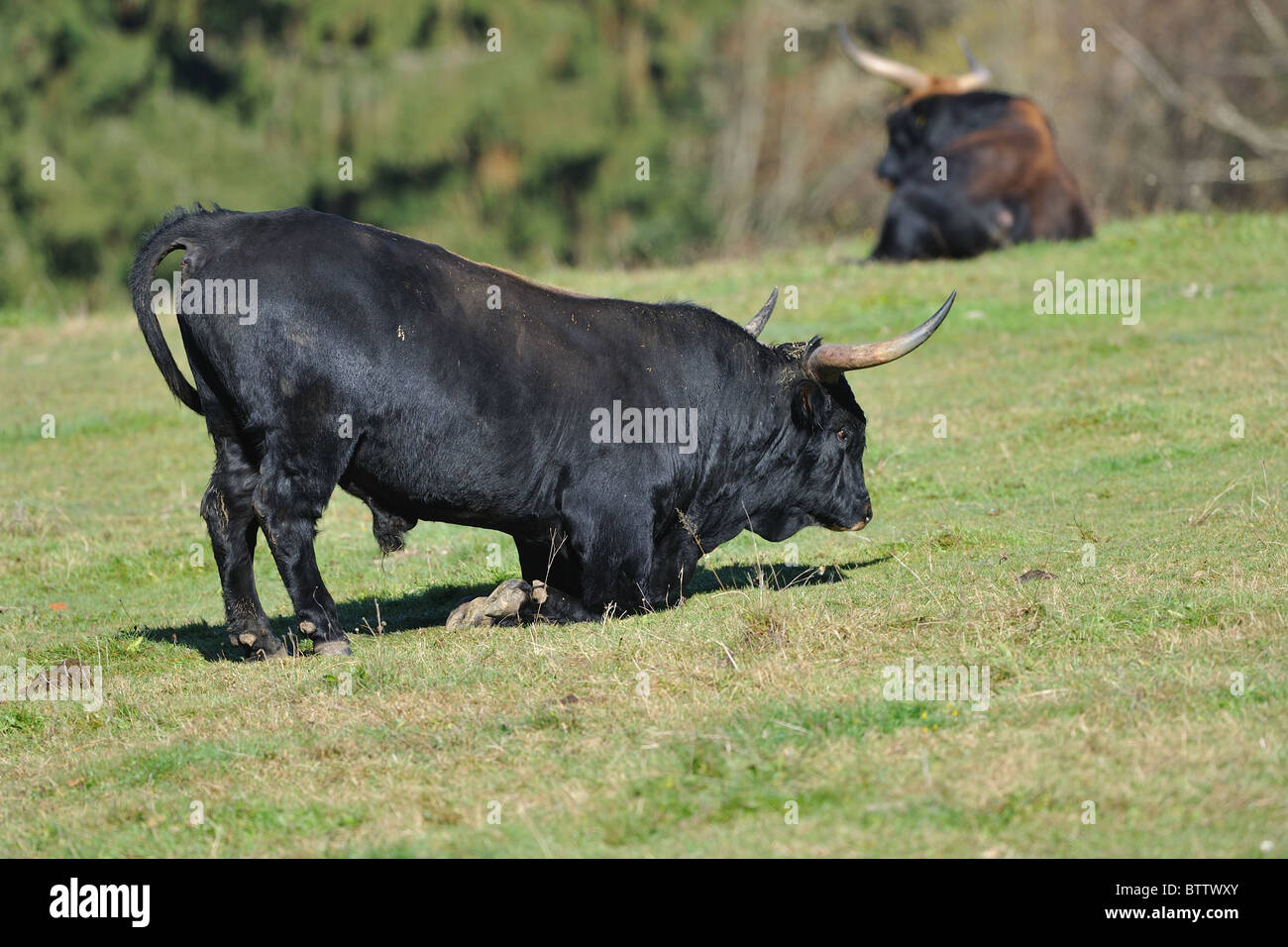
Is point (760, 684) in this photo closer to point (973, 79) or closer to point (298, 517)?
point (298, 517)

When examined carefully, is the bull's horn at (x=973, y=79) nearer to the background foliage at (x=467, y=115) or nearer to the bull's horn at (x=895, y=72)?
the bull's horn at (x=895, y=72)

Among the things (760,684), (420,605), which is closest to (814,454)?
(420,605)

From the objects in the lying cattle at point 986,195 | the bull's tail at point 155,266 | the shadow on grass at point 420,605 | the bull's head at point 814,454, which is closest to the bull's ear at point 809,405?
the bull's head at point 814,454

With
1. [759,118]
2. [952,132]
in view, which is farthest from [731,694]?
[759,118]

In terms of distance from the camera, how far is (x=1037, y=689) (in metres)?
6.49

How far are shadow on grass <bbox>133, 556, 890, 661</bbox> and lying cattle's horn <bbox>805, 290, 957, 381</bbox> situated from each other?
1068 mm

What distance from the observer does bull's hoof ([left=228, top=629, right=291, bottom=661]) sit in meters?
8.33

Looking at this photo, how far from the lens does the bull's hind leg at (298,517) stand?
8.00 m

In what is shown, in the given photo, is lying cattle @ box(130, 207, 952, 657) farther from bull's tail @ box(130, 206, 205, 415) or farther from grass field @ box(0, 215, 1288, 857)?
grass field @ box(0, 215, 1288, 857)

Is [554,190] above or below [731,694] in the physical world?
above

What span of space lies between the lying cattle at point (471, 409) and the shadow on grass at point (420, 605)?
1.24 ft
